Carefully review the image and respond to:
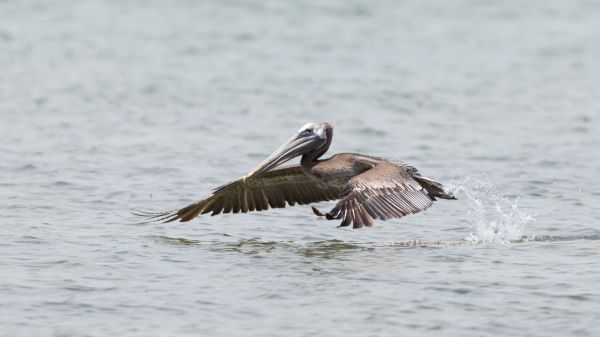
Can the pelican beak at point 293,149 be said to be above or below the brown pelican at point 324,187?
above

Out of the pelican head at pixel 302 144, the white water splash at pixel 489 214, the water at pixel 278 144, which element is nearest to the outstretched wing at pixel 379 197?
the water at pixel 278 144

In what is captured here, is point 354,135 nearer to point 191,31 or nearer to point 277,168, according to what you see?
point 277,168

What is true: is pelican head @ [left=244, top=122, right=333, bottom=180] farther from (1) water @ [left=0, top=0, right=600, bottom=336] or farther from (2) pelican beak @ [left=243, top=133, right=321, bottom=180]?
(1) water @ [left=0, top=0, right=600, bottom=336]

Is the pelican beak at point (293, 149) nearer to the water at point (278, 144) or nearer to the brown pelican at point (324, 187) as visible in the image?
the brown pelican at point (324, 187)

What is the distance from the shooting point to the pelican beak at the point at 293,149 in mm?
9656

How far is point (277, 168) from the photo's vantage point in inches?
394

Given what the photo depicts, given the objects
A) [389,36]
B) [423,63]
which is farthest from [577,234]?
[389,36]

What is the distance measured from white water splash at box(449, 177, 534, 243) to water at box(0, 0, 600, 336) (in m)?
0.03

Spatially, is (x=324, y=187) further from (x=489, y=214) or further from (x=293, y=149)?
(x=489, y=214)

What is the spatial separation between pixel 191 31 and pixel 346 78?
475 centimetres

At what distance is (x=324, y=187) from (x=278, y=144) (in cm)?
403

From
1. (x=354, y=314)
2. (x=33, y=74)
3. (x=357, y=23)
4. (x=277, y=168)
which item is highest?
(x=357, y=23)

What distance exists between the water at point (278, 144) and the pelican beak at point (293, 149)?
1.84ft

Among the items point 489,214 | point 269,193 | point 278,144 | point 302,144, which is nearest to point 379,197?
point 302,144
